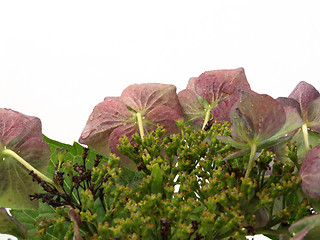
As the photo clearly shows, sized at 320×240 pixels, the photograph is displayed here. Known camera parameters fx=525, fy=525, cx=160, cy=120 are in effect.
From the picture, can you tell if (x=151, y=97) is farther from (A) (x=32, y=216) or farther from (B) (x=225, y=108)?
(A) (x=32, y=216)

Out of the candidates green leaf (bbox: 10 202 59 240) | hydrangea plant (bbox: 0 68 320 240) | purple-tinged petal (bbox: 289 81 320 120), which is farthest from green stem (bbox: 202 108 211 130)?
green leaf (bbox: 10 202 59 240)

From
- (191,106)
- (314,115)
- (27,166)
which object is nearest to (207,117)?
(191,106)

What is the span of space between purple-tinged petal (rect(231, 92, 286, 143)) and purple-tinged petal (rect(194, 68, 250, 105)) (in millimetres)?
175

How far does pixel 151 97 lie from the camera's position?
0.67m

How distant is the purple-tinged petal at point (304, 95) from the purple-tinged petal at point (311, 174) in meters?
0.16

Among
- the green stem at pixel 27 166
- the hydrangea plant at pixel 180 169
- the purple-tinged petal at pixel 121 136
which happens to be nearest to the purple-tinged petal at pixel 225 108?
the hydrangea plant at pixel 180 169

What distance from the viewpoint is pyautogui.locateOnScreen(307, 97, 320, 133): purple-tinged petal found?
0.62m

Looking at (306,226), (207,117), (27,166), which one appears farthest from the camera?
(207,117)

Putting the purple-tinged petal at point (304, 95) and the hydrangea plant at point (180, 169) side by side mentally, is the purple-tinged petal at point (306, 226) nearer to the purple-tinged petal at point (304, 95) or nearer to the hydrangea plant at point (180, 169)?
the hydrangea plant at point (180, 169)

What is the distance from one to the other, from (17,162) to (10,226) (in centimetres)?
8

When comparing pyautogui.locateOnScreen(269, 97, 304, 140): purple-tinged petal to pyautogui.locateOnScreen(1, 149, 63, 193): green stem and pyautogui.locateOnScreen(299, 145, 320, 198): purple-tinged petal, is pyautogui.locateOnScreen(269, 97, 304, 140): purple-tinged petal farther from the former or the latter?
pyautogui.locateOnScreen(1, 149, 63, 193): green stem

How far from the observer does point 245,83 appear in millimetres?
679

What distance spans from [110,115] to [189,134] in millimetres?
135

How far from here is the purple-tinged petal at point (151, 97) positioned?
0.67m
